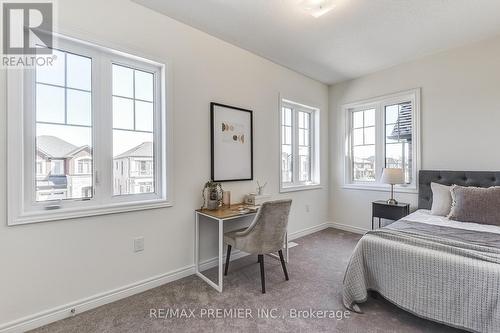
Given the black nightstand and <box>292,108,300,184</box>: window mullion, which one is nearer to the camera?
the black nightstand

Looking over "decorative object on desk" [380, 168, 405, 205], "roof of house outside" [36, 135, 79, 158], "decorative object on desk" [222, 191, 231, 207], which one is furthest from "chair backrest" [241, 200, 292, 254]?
"decorative object on desk" [380, 168, 405, 205]

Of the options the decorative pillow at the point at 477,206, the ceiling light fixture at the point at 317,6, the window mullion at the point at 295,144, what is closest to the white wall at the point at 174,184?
the window mullion at the point at 295,144

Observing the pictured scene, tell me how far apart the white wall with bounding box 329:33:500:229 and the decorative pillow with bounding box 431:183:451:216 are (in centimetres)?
48

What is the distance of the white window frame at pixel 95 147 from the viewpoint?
5.57 feet

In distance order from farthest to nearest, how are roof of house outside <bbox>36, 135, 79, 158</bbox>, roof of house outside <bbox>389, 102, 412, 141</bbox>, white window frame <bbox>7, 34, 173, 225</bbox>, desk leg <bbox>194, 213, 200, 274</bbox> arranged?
roof of house outside <bbox>389, 102, 412, 141</bbox> → desk leg <bbox>194, 213, 200, 274</bbox> → roof of house outside <bbox>36, 135, 79, 158</bbox> → white window frame <bbox>7, 34, 173, 225</bbox>

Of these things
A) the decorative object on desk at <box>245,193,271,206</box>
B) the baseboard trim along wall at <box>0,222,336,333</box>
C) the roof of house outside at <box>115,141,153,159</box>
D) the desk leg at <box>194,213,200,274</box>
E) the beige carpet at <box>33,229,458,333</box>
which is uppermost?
the roof of house outside at <box>115,141,153,159</box>

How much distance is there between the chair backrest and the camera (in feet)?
7.33

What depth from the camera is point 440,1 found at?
2.19 metres

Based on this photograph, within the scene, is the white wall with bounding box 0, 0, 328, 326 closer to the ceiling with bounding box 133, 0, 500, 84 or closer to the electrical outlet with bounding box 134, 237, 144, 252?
the electrical outlet with bounding box 134, 237, 144, 252

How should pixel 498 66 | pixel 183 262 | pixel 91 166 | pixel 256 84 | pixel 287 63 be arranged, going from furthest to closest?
pixel 287 63 → pixel 256 84 → pixel 498 66 → pixel 183 262 → pixel 91 166

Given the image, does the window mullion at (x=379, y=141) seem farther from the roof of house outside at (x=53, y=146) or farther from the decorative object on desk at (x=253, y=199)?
the roof of house outside at (x=53, y=146)

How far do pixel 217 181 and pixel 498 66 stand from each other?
359 centimetres

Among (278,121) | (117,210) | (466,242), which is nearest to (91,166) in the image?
(117,210)

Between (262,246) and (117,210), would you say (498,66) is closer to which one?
(262,246)
